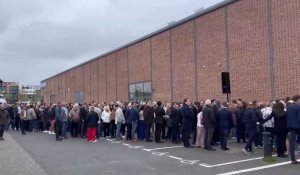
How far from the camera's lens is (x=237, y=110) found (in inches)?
677

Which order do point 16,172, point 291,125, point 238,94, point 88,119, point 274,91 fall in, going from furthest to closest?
1. point 238,94
2. point 274,91
3. point 88,119
4. point 291,125
5. point 16,172

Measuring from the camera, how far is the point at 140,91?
38594mm

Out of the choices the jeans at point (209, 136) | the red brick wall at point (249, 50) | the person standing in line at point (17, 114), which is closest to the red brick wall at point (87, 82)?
the person standing in line at point (17, 114)

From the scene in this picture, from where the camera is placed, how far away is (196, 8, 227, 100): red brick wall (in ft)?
87.8

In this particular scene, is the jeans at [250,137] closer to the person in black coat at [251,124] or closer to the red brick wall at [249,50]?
the person in black coat at [251,124]

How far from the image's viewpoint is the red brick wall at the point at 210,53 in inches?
1053

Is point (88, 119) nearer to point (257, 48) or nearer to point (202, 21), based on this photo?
point (257, 48)

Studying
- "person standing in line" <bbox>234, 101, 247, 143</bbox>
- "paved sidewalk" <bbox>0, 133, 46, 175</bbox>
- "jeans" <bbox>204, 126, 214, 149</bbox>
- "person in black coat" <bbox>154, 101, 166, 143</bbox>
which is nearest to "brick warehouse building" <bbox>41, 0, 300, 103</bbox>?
"person standing in line" <bbox>234, 101, 247, 143</bbox>

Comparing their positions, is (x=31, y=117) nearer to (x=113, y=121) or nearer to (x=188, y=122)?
(x=113, y=121)

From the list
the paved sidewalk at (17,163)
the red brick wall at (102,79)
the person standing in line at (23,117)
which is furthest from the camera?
the red brick wall at (102,79)

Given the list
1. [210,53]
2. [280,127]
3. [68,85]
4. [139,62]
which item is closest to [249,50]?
[210,53]

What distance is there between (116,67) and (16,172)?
3371cm

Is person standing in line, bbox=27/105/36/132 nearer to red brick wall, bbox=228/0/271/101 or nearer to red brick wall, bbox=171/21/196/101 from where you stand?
red brick wall, bbox=171/21/196/101

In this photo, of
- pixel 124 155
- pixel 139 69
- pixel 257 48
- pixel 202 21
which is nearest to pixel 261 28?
A: pixel 257 48
